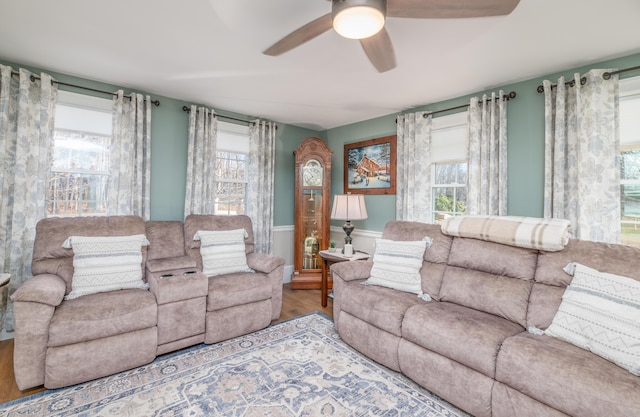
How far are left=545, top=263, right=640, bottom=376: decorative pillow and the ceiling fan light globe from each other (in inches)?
77.0

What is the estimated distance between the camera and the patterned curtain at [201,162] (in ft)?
12.3

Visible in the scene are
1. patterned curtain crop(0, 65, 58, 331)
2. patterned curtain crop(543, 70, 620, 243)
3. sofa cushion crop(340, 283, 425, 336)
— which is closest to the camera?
sofa cushion crop(340, 283, 425, 336)

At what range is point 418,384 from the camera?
2.11 metres

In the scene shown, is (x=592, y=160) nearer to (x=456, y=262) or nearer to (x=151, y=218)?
(x=456, y=262)

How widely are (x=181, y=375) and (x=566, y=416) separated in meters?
2.35

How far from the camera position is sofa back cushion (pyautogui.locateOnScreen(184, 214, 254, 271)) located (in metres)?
3.29

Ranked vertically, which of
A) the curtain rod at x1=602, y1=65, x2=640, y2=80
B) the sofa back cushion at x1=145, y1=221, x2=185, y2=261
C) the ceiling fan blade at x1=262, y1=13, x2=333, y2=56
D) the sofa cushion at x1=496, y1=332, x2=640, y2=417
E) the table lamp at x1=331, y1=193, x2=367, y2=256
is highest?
the curtain rod at x1=602, y1=65, x2=640, y2=80

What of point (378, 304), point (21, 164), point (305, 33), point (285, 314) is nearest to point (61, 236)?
point (21, 164)

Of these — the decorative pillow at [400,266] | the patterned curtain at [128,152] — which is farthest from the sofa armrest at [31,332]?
the decorative pillow at [400,266]

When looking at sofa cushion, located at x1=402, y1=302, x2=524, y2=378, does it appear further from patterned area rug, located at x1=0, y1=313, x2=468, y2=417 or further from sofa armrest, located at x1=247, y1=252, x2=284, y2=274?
sofa armrest, located at x1=247, y1=252, x2=284, y2=274

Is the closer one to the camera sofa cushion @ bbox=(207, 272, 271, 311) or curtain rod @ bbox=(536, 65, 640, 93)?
curtain rod @ bbox=(536, 65, 640, 93)

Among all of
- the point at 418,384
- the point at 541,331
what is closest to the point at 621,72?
the point at 541,331

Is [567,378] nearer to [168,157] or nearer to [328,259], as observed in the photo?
[328,259]

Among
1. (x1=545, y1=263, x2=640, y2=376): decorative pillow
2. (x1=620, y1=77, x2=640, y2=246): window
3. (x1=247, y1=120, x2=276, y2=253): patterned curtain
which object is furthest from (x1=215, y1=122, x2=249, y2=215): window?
(x1=620, y1=77, x2=640, y2=246): window
